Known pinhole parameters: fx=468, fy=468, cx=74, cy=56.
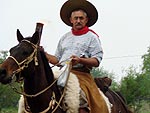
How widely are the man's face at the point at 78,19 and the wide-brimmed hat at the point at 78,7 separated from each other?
0.11m

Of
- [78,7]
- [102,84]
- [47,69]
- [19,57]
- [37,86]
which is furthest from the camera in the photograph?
[102,84]

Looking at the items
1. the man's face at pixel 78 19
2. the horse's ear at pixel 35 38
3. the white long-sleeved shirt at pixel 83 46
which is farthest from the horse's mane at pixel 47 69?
the man's face at pixel 78 19

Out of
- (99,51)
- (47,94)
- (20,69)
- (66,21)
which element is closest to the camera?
(20,69)

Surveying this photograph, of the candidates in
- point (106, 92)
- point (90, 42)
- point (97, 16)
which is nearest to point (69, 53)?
point (90, 42)

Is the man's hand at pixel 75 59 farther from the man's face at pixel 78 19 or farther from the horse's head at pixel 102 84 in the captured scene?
the horse's head at pixel 102 84

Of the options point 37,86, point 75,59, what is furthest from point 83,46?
point 37,86

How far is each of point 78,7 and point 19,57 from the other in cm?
194

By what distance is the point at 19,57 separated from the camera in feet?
20.3

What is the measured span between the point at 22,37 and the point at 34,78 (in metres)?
0.60

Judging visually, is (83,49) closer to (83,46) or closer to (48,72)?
(83,46)

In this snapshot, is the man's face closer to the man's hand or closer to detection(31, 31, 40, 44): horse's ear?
the man's hand

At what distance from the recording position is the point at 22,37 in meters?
6.53

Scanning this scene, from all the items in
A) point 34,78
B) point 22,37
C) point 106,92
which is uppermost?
point 22,37

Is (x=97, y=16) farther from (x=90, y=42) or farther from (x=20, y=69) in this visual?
(x=20, y=69)
